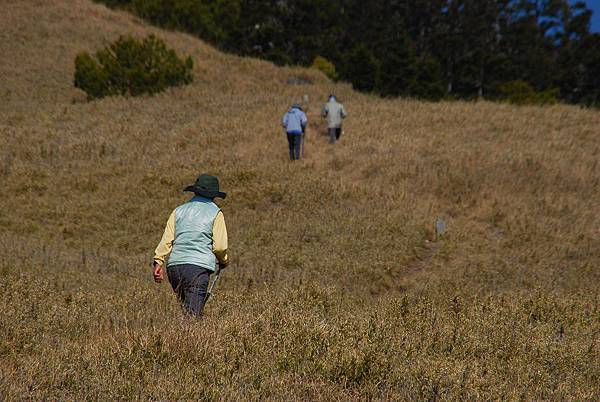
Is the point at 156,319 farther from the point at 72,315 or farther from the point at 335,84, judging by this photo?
the point at 335,84

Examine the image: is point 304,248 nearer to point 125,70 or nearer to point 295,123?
point 295,123

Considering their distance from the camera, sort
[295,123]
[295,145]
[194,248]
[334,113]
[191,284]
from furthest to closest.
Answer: [334,113] < [295,145] < [295,123] < [194,248] < [191,284]

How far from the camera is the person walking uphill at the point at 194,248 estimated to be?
469 centimetres

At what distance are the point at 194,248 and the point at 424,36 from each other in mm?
55760

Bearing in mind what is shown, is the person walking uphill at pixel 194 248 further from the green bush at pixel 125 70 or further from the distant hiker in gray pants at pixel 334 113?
the green bush at pixel 125 70

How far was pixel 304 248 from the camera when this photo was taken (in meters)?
10.7

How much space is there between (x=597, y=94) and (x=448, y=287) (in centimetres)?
4238

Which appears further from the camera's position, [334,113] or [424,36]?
[424,36]

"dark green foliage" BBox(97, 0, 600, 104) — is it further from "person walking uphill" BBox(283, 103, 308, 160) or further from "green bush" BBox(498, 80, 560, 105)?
"person walking uphill" BBox(283, 103, 308, 160)

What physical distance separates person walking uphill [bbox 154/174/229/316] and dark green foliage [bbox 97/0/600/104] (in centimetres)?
3056

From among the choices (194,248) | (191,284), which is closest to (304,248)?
(194,248)

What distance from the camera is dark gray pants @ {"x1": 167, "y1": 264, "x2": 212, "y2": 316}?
15.3ft

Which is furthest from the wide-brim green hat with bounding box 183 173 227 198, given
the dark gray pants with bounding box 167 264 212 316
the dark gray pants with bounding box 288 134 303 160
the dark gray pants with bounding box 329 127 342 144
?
the dark gray pants with bounding box 329 127 342 144

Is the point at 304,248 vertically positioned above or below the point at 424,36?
below
